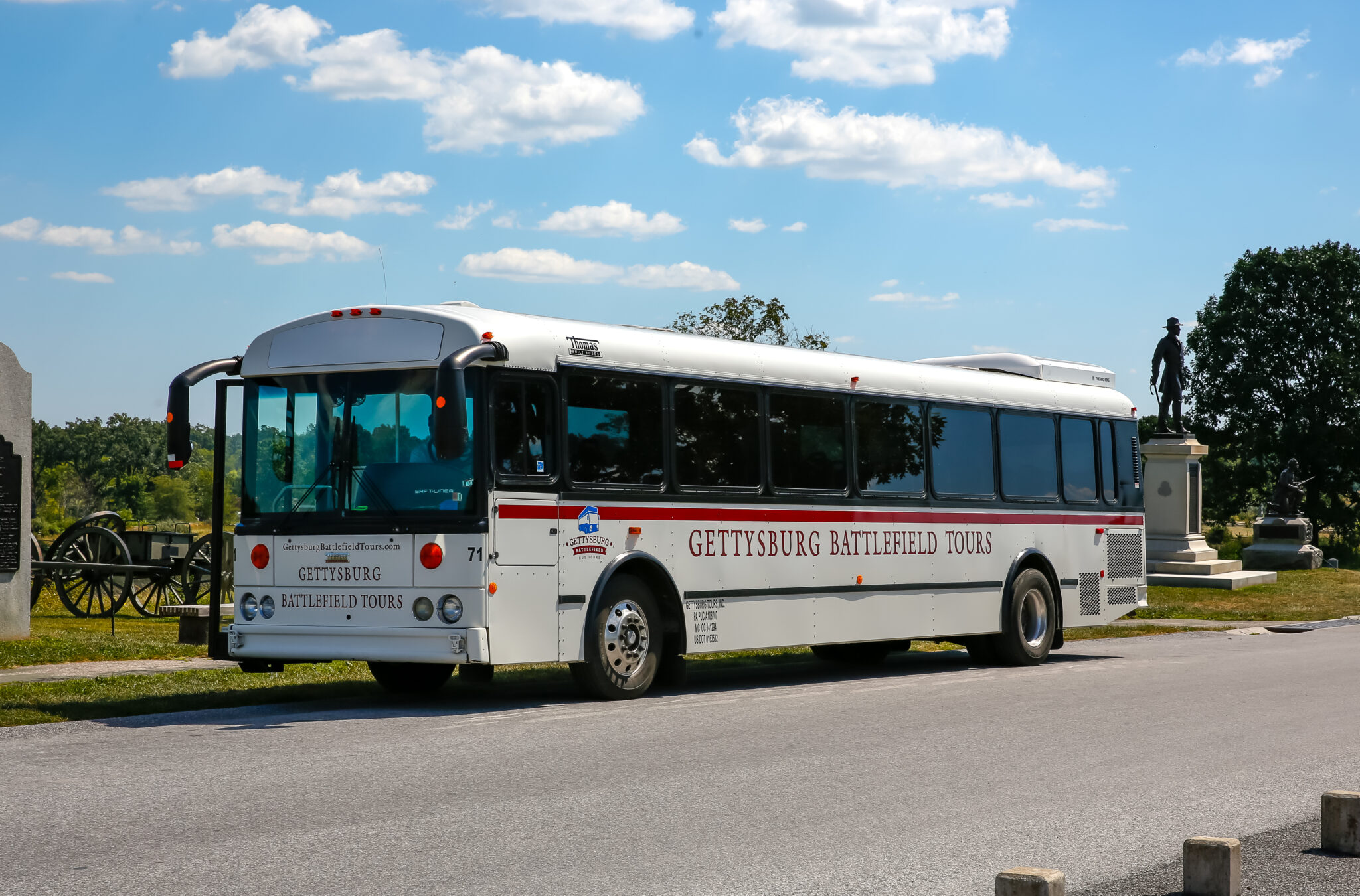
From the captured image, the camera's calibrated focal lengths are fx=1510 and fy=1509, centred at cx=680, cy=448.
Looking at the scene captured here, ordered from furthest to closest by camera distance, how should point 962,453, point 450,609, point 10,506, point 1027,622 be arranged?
point 10,506
point 1027,622
point 962,453
point 450,609

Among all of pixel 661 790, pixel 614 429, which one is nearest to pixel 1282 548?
pixel 614 429

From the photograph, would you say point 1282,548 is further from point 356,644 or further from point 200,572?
point 356,644

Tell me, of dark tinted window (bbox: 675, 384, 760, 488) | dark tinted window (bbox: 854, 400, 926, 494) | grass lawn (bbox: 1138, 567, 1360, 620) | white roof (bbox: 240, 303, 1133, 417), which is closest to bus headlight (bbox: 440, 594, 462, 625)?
white roof (bbox: 240, 303, 1133, 417)

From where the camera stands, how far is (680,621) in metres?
12.6

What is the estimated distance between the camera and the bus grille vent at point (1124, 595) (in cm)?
1805

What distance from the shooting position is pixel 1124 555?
60.0ft

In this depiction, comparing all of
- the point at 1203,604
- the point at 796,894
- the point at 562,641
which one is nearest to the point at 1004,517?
the point at 562,641

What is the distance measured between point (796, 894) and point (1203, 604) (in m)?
27.4

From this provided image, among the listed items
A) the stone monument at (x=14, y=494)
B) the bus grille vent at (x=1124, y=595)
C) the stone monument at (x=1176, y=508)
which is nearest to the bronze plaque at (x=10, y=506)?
the stone monument at (x=14, y=494)

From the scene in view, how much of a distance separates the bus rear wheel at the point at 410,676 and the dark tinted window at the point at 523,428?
2.42 metres

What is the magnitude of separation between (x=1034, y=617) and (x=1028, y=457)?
1799mm

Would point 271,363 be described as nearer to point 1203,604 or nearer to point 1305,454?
point 1203,604

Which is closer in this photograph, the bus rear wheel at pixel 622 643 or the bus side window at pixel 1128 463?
the bus rear wheel at pixel 622 643

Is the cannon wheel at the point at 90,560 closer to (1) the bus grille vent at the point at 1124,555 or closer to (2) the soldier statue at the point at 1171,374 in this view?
(1) the bus grille vent at the point at 1124,555
